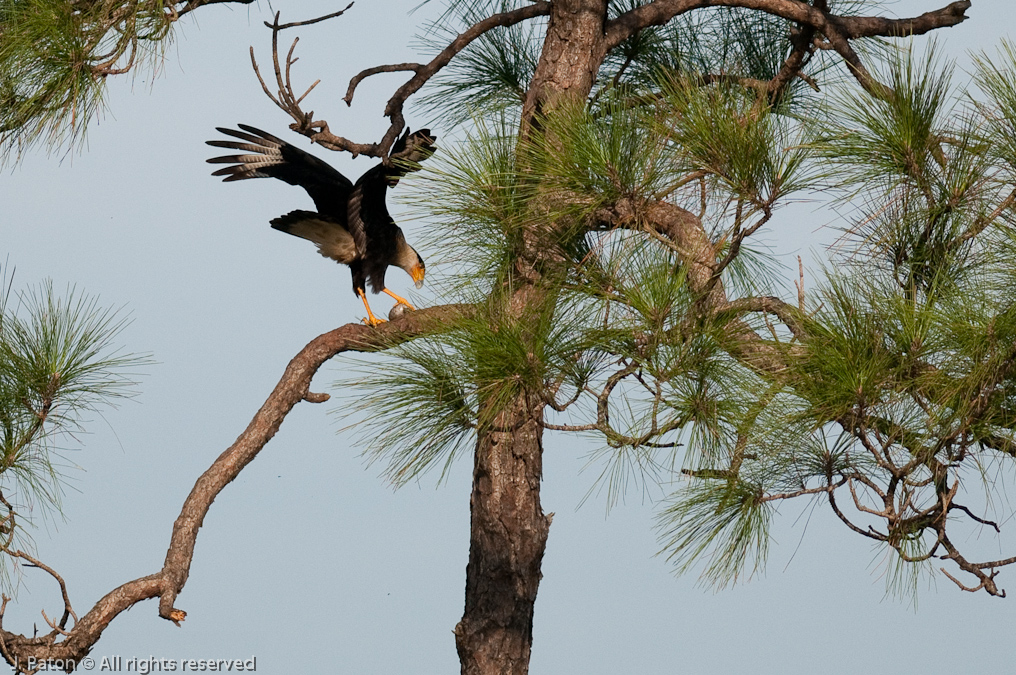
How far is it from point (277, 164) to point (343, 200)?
0.22 metres

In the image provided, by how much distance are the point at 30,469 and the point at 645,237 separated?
57.4 inches

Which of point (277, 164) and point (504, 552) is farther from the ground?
point (277, 164)

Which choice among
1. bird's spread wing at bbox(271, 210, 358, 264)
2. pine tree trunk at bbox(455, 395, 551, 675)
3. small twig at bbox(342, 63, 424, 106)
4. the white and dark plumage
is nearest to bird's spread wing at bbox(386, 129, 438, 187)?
the white and dark plumage

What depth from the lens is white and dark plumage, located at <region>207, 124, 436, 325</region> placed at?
2898 mm

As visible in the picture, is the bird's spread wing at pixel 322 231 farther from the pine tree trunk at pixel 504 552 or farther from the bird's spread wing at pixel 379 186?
the pine tree trunk at pixel 504 552

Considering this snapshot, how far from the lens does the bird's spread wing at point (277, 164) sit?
2.90m

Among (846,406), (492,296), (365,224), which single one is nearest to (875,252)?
(846,406)

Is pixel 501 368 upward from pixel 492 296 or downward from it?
downward

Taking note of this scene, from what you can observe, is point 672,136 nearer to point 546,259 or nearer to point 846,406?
point 546,259

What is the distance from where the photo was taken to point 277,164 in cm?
296

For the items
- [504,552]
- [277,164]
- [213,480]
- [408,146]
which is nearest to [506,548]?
[504,552]

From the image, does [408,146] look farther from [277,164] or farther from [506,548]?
[506,548]

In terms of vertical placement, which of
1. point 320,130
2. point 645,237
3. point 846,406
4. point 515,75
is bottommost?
point 846,406

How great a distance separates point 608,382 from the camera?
2.21m
